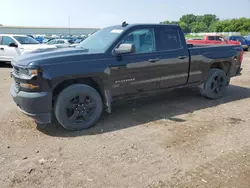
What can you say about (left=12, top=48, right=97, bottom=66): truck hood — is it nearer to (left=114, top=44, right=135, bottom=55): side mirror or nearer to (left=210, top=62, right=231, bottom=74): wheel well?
(left=114, top=44, right=135, bottom=55): side mirror

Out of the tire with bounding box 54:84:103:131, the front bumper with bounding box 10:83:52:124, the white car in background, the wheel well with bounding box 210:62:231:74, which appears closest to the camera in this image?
the front bumper with bounding box 10:83:52:124

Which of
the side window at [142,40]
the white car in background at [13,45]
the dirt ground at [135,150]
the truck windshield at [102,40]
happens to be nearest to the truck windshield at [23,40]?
the white car in background at [13,45]

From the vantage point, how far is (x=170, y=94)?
7176mm

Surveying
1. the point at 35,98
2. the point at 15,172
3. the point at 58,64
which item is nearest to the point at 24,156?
the point at 15,172

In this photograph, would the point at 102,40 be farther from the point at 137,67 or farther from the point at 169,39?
the point at 169,39

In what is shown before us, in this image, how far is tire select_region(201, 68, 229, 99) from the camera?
6.46 meters

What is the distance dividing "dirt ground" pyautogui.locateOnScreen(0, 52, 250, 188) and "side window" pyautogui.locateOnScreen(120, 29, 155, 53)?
1395 millimetres

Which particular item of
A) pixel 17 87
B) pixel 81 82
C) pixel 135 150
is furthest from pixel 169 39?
pixel 17 87

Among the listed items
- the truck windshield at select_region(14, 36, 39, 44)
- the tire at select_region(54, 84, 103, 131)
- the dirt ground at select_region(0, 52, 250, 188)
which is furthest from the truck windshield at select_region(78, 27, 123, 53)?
the truck windshield at select_region(14, 36, 39, 44)

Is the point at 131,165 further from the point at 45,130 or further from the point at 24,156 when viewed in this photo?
the point at 45,130

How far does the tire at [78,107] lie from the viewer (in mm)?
4395

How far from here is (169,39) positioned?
5586 mm

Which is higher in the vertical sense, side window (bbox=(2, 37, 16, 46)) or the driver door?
the driver door

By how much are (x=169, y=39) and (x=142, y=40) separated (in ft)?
2.33
